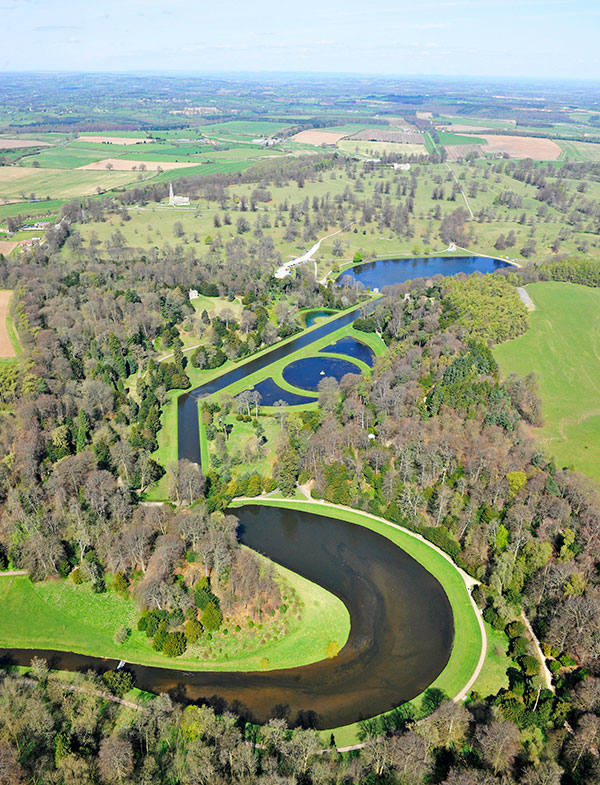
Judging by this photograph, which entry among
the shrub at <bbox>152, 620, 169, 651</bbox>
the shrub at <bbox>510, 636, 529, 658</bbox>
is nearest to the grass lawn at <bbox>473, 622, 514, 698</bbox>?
the shrub at <bbox>510, 636, 529, 658</bbox>

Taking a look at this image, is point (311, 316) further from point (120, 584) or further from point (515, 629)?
point (515, 629)

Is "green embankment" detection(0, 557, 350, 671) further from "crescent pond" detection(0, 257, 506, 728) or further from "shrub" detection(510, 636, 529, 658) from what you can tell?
"shrub" detection(510, 636, 529, 658)

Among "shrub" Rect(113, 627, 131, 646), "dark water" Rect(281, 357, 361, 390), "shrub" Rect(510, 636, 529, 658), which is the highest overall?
"dark water" Rect(281, 357, 361, 390)

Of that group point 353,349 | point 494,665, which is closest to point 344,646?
point 494,665

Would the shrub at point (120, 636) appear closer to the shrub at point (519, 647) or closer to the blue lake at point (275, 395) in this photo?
the shrub at point (519, 647)

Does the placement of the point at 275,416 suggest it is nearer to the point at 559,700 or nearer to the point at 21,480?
the point at 21,480

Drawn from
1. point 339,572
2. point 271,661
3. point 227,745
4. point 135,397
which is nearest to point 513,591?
point 339,572

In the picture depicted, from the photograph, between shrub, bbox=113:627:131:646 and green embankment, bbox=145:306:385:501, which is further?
green embankment, bbox=145:306:385:501
